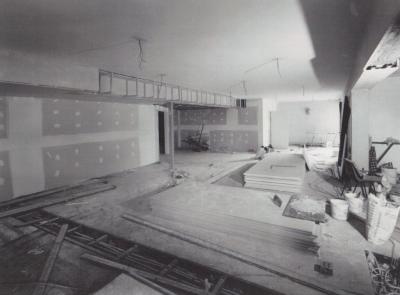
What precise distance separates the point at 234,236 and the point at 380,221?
5.50 feet

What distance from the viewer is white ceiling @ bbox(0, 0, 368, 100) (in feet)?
7.71

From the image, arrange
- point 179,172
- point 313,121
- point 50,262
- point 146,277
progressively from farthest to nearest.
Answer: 1. point 313,121
2. point 179,172
3. point 50,262
4. point 146,277

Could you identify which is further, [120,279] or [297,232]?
[297,232]

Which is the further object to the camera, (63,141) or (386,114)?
(386,114)

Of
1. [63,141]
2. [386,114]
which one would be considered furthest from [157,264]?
[386,114]

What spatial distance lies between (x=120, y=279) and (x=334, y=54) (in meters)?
4.50

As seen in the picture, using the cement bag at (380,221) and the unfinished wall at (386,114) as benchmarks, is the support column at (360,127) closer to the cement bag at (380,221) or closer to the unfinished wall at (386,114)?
the unfinished wall at (386,114)

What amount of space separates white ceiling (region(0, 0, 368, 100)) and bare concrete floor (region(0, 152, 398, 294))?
8.19 ft

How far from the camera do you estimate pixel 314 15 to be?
8.50ft

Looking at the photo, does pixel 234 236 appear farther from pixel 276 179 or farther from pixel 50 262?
pixel 276 179

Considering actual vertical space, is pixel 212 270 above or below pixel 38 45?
below

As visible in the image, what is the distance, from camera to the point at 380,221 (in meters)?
2.83

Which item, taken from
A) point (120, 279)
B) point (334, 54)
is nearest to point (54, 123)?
point (120, 279)

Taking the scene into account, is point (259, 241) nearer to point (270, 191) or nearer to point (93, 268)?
point (93, 268)
